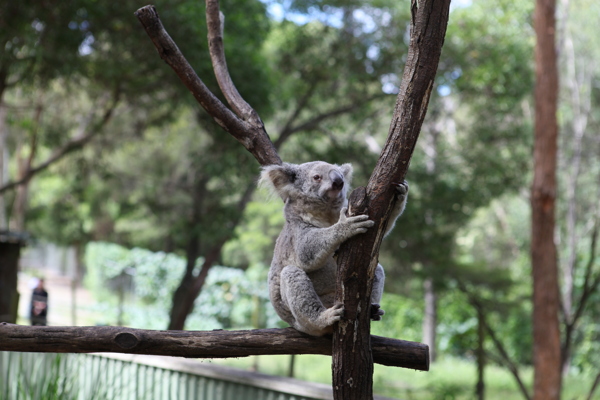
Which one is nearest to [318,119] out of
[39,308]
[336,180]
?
[39,308]

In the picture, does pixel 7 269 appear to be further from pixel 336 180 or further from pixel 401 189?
pixel 401 189

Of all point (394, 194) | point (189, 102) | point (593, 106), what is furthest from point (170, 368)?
point (593, 106)

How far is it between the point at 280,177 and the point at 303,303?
68 cm

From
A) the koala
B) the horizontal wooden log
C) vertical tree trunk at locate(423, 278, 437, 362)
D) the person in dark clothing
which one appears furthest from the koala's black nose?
vertical tree trunk at locate(423, 278, 437, 362)

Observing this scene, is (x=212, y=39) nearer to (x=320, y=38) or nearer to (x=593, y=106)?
(x=320, y=38)

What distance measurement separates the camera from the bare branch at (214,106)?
2730 mm

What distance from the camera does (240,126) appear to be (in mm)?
2787

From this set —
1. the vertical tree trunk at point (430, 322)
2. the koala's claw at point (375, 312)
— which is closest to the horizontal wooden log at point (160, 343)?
the koala's claw at point (375, 312)

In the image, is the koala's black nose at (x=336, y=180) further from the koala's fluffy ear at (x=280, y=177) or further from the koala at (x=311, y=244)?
the koala's fluffy ear at (x=280, y=177)

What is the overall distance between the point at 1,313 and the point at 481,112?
8429 mm

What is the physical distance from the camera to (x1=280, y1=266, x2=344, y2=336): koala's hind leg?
2.31 m

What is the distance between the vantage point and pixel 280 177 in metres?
2.75

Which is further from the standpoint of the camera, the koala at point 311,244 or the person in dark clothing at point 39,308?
the person in dark clothing at point 39,308

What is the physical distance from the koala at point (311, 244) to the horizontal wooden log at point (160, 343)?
0.20 meters
